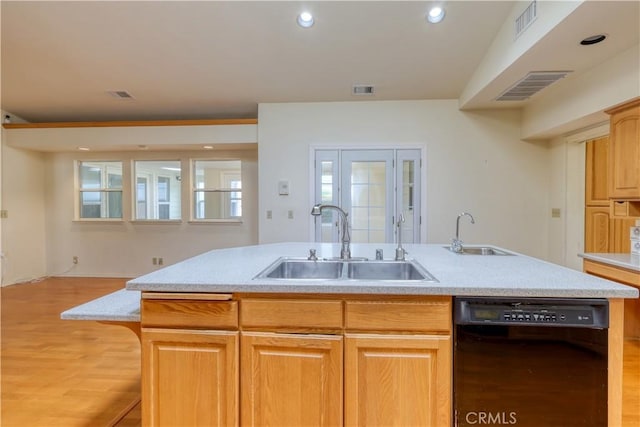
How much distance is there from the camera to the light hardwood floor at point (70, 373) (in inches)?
76.0

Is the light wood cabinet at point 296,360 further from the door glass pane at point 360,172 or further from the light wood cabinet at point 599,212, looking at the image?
the light wood cabinet at point 599,212

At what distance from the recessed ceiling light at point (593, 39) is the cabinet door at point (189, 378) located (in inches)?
124

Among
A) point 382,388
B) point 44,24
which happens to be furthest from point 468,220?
point 44,24

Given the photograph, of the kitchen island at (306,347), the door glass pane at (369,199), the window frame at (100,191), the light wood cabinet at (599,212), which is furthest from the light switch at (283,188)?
the light wood cabinet at (599,212)

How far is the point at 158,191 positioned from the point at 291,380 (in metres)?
5.18

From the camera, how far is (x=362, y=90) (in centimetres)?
416

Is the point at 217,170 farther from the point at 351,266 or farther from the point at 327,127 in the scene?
the point at 351,266

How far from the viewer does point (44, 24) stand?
3170 millimetres

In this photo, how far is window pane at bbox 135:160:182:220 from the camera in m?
5.57

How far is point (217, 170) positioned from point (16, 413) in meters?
4.07

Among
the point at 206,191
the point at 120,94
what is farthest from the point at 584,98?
the point at 120,94

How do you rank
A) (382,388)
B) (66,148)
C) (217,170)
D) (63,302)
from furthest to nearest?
(217,170) → (66,148) → (63,302) → (382,388)

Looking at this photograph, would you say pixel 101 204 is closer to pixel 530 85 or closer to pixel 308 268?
pixel 308 268

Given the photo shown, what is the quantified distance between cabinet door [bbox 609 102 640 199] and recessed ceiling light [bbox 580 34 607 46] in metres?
0.56
